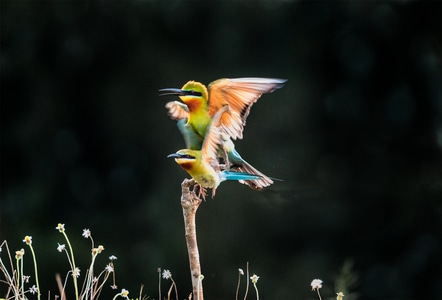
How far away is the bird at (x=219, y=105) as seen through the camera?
1.17 m

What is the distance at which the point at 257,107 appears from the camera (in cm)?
284

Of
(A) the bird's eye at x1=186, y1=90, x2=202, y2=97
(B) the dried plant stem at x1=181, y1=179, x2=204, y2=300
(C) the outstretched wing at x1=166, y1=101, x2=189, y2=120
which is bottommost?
(B) the dried plant stem at x1=181, y1=179, x2=204, y2=300

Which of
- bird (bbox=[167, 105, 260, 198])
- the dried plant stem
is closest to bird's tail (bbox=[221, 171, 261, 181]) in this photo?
bird (bbox=[167, 105, 260, 198])

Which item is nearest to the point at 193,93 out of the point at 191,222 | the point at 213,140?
the point at 213,140

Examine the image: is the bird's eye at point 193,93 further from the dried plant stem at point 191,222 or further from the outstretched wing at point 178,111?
the dried plant stem at point 191,222

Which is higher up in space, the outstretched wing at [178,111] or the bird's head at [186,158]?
the outstretched wing at [178,111]

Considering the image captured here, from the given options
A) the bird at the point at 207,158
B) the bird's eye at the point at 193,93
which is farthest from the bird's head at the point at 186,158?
the bird's eye at the point at 193,93

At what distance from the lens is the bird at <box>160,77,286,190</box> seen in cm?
117

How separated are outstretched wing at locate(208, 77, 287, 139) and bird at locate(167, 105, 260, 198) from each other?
5 centimetres

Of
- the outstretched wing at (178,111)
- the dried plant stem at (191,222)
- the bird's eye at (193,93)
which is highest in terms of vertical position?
the outstretched wing at (178,111)

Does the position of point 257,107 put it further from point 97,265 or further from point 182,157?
point 182,157

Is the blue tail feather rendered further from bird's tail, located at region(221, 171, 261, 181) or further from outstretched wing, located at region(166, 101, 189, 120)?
outstretched wing, located at region(166, 101, 189, 120)

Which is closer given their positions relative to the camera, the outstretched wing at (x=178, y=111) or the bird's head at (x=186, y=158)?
the bird's head at (x=186, y=158)

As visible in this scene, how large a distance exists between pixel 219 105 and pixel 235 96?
3 cm
